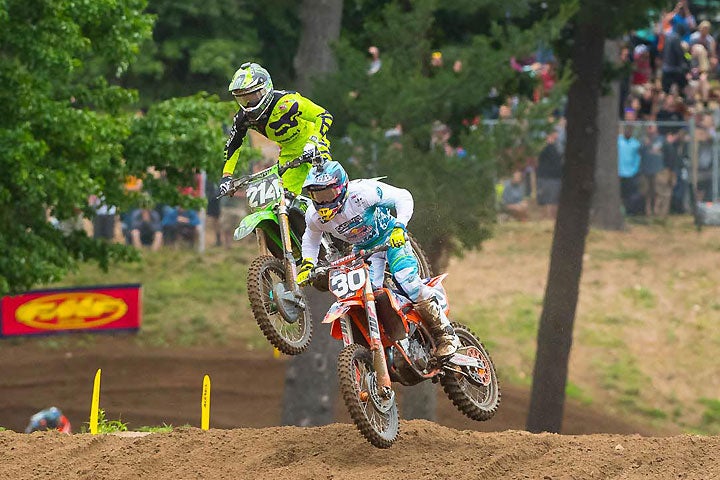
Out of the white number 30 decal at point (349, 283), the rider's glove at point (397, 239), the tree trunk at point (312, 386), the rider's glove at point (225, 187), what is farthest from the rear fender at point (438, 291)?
the tree trunk at point (312, 386)

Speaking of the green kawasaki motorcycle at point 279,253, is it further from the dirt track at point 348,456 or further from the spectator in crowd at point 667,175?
the spectator in crowd at point 667,175

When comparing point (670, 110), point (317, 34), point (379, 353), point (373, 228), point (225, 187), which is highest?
point (317, 34)

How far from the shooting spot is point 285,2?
24.7 meters

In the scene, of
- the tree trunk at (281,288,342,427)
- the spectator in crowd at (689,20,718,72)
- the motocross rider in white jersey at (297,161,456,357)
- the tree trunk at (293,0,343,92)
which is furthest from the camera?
the spectator in crowd at (689,20,718,72)

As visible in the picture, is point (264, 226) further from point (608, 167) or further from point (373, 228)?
point (608, 167)

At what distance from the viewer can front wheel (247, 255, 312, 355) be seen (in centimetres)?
1209

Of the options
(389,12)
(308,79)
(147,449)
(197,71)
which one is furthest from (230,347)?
(147,449)

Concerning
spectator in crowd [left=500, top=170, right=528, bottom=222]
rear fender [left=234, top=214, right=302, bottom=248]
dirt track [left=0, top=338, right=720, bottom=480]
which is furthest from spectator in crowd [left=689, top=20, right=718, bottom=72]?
rear fender [left=234, top=214, right=302, bottom=248]

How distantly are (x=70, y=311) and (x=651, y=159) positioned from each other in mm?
11712

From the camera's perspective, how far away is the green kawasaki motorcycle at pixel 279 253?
1219 centimetres

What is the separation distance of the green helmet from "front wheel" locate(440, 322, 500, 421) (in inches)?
103

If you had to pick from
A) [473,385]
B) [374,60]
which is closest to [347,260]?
[473,385]

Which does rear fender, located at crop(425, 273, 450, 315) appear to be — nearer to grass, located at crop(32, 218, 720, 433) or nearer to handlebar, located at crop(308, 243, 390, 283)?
handlebar, located at crop(308, 243, 390, 283)

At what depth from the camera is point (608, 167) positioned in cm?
2939
